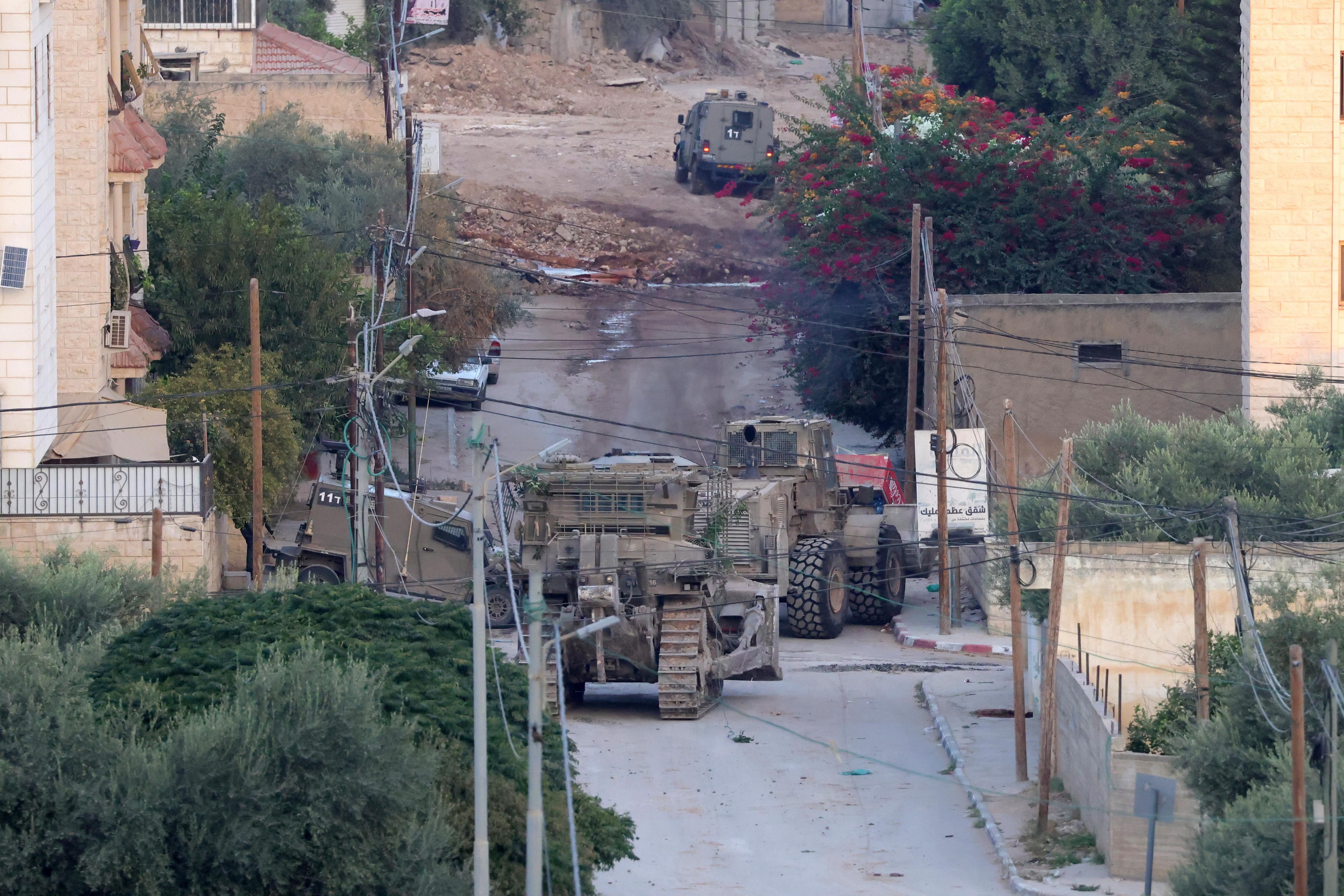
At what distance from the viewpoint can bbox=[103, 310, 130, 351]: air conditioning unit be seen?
3156 centimetres

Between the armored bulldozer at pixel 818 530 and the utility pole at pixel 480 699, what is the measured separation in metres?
13.0

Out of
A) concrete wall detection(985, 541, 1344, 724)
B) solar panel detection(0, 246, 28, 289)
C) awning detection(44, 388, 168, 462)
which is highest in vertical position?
solar panel detection(0, 246, 28, 289)

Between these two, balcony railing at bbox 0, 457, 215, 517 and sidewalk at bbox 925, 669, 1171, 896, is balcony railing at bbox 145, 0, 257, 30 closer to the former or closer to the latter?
balcony railing at bbox 0, 457, 215, 517

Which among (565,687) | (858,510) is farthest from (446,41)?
(565,687)

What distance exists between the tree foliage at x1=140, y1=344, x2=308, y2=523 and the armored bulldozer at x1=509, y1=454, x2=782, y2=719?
22.2ft

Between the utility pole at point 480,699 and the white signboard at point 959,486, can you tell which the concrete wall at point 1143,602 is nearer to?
the white signboard at point 959,486

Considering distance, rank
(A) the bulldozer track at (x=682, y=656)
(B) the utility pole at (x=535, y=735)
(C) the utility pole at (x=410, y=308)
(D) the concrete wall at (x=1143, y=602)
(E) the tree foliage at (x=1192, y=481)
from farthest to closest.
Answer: (C) the utility pole at (x=410, y=308) → (A) the bulldozer track at (x=682, y=656) → (E) the tree foliage at (x=1192, y=481) → (D) the concrete wall at (x=1143, y=602) → (B) the utility pole at (x=535, y=735)

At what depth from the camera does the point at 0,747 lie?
15680 mm

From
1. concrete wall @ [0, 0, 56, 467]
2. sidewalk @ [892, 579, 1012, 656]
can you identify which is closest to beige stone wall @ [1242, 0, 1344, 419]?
sidewalk @ [892, 579, 1012, 656]

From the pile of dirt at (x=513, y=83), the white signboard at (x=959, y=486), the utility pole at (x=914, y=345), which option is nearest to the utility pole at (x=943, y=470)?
the white signboard at (x=959, y=486)

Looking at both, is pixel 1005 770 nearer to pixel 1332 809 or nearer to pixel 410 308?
pixel 1332 809

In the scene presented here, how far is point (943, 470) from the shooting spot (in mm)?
29734

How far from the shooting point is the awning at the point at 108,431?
29109 millimetres

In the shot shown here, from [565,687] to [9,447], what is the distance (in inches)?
329
